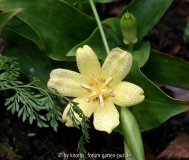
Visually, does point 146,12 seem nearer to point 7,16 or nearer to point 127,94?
point 127,94

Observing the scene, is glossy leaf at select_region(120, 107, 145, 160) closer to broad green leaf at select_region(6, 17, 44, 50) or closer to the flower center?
Answer: the flower center

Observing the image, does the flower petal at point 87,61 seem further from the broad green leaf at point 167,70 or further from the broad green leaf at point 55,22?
the broad green leaf at point 167,70

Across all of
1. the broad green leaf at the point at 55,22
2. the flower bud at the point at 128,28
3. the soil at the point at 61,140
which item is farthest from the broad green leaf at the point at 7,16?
the flower bud at the point at 128,28

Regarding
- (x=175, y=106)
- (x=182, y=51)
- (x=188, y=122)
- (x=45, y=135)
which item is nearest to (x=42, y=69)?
(x=45, y=135)

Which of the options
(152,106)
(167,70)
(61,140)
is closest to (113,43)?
(167,70)

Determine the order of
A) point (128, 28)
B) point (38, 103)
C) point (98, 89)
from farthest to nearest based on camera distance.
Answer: point (128, 28) → point (98, 89) → point (38, 103)

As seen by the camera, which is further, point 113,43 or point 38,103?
point 113,43

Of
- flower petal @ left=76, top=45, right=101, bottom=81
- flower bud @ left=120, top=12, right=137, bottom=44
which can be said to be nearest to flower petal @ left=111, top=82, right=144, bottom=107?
flower petal @ left=76, top=45, right=101, bottom=81
